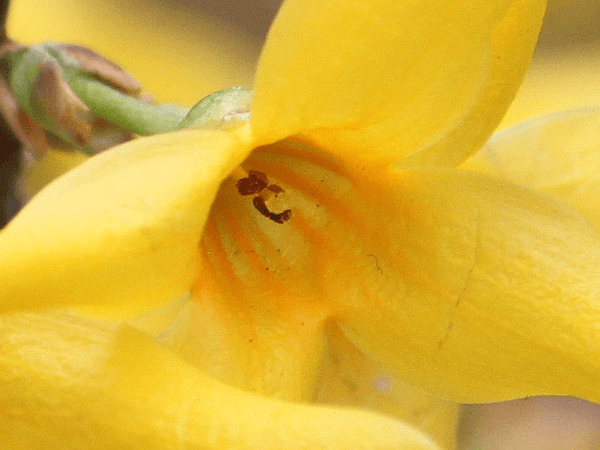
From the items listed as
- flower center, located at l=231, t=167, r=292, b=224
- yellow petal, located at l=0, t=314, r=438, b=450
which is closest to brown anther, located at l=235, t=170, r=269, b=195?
flower center, located at l=231, t=167, r=292, b=224

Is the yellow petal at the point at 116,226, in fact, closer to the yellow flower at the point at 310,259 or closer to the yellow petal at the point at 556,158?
the yellow flower at the point at 310,259

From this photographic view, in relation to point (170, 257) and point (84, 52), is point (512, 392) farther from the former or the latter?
point (84, 52)

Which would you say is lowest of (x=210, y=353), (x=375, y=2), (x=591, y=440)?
(x=591, y=440)

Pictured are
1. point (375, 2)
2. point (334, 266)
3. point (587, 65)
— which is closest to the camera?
A: point (375, 2)

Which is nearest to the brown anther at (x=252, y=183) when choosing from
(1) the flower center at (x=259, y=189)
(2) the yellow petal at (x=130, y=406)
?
(1) the flower center at (x=259, y=189)

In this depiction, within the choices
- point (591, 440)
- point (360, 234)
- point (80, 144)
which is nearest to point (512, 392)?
point (360, 234)

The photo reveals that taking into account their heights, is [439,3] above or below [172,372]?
above

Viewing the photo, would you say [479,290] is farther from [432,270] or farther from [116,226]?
[116,226]
